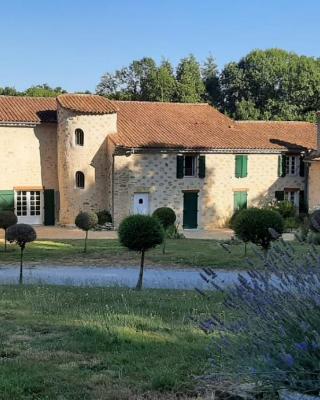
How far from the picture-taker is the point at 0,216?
1978cm

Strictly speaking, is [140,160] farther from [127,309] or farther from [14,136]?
[127,309]

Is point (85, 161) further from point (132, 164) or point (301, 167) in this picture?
point (301, 167)

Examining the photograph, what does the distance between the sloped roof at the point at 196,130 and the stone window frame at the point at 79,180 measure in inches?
106

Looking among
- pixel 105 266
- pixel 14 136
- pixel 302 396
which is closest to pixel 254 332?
pixel 302 396

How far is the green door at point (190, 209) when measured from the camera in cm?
2950

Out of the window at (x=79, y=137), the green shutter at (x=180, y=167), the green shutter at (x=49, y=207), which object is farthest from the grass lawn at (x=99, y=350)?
the green shutter at (x=49, y=207)

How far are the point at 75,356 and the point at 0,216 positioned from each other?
1581cm

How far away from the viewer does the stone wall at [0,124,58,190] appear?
95.1 ft

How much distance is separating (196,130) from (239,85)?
19589 millimetres

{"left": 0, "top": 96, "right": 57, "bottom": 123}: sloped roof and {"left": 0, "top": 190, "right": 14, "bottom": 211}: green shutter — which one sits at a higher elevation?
{"left": 0, "top": 96, "right": 57, "bottom": 123}: sloped roof

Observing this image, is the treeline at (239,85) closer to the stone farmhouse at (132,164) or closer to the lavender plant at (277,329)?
the stone farmhouse at (132,164)

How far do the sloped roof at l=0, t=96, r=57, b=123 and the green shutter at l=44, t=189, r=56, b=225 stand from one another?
156 inches

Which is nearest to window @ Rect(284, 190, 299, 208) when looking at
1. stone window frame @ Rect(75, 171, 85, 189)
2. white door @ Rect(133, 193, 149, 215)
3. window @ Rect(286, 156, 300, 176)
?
window @ Rect(286, 156, 300, 176)

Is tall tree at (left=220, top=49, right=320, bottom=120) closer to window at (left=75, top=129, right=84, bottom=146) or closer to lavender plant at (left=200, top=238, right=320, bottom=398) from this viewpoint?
window at (left=75, top=129, right=84, bottom=146)
